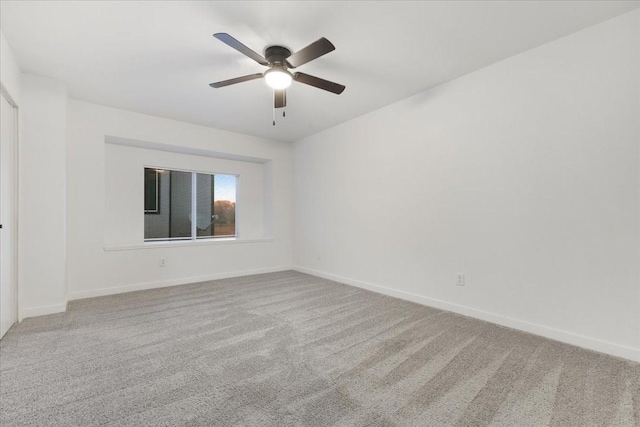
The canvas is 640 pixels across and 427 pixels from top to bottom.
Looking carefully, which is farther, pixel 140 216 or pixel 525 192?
pixel 140 216

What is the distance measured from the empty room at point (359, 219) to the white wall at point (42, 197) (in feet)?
0.06

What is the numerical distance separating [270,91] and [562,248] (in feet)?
10.6

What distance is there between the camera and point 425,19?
204 centimetres

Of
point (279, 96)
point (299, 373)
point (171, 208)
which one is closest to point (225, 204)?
point (171, 208)

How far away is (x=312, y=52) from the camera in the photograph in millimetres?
2002

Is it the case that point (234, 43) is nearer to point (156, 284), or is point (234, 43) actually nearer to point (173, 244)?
point (173, 244)

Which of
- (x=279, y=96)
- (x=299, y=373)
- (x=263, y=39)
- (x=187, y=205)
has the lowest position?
(x=299, y=373)

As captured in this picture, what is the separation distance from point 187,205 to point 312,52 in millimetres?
3810

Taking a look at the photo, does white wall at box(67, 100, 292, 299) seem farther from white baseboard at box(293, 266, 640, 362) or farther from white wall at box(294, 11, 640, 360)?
white baseboard at box(293, 266, 640, 362)

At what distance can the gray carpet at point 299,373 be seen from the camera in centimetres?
146

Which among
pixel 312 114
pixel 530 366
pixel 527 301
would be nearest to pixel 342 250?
pixel 312 114

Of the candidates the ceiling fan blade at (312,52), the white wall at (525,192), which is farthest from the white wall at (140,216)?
the ceiling fan blade at (312,52)

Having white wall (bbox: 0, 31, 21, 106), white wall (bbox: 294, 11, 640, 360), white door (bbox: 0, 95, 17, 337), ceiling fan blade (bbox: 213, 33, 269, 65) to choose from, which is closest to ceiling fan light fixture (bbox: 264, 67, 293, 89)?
ceiling fan blade (bbox: 213, 33, 269, 65)

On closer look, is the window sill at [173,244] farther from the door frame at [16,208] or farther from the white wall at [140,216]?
the door frame at [16,208]
